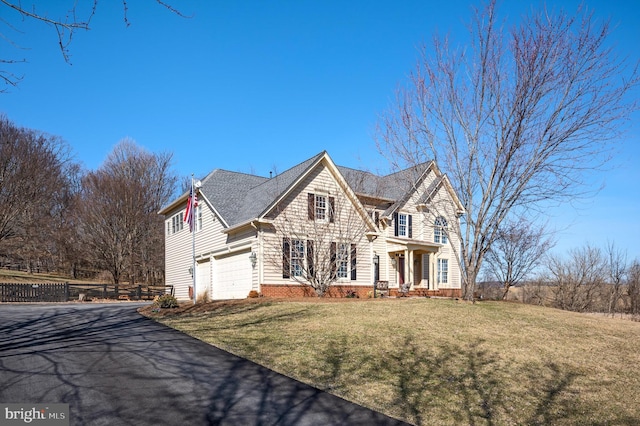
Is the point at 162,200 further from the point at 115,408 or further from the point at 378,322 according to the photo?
the point at 115,408

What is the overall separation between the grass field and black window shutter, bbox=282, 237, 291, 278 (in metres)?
4.55

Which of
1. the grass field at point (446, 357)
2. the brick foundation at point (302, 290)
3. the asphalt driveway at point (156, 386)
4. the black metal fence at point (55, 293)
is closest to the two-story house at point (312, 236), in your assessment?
the brick foundation at point (302, 290)

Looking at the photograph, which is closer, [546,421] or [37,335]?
[546,421]

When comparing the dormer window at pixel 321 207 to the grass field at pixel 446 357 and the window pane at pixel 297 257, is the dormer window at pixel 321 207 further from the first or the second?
the grass field at pixel 446 357

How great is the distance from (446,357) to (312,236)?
38.7 ft

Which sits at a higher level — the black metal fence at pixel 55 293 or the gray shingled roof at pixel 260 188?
the gray shingled roof at pixel 260 188

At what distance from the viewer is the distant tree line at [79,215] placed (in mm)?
37594

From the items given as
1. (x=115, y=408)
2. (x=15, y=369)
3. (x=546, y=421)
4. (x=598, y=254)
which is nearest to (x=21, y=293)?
(x=15, y=369)

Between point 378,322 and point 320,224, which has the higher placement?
point 320,224

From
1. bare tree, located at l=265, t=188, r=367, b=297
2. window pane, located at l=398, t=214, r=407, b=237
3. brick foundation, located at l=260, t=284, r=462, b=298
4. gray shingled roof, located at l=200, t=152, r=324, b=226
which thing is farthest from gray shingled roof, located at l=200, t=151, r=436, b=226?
brick foundation, located at l=260, t=284, r=462, b=298

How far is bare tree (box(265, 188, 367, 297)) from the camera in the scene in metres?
20.1

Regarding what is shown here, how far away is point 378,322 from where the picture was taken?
1250 centimetres

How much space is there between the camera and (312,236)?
20.6 metres

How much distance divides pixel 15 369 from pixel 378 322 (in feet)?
27.0
